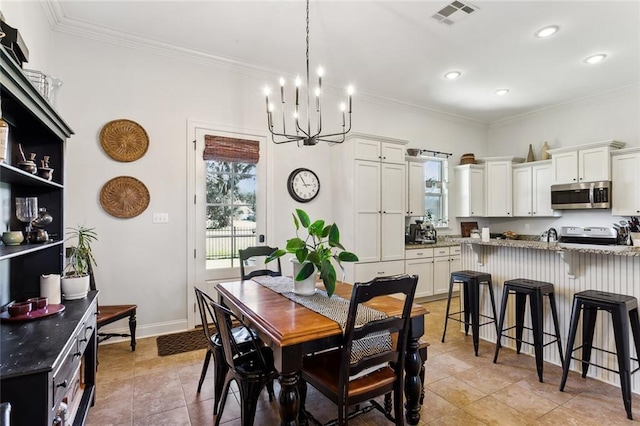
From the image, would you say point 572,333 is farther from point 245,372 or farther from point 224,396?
point 224,396

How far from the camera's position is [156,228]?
3.60 m

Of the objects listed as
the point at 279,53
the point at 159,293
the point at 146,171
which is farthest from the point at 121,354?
the point at 279,53

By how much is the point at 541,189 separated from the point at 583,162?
737mm

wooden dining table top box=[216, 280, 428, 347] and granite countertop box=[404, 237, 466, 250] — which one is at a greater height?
granite countertop box=[404, 237, 466, 250]

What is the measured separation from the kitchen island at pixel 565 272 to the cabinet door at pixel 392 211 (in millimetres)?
1188

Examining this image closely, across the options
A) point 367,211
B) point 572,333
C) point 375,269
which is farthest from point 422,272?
point 572,333

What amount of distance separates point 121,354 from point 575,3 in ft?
16.9

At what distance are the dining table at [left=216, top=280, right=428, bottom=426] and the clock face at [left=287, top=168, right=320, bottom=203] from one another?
2.09 m

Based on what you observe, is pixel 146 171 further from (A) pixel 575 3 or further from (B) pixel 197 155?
(A) pixel 575 3

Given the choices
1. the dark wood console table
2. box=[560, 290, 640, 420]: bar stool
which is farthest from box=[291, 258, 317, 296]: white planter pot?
box=[560, 290, 640, 420]: bar stool

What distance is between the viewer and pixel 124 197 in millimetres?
3439

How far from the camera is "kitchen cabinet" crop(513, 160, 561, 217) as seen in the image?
17.6ft

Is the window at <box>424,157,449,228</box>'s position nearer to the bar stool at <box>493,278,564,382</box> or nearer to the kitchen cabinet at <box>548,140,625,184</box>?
the kitchen cabinet at <box>548,140,625,184</box>

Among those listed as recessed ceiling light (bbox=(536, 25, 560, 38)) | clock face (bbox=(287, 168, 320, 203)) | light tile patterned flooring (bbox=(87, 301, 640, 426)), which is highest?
recessed ceiling light (bbox=(536, 25, 560, 38))
